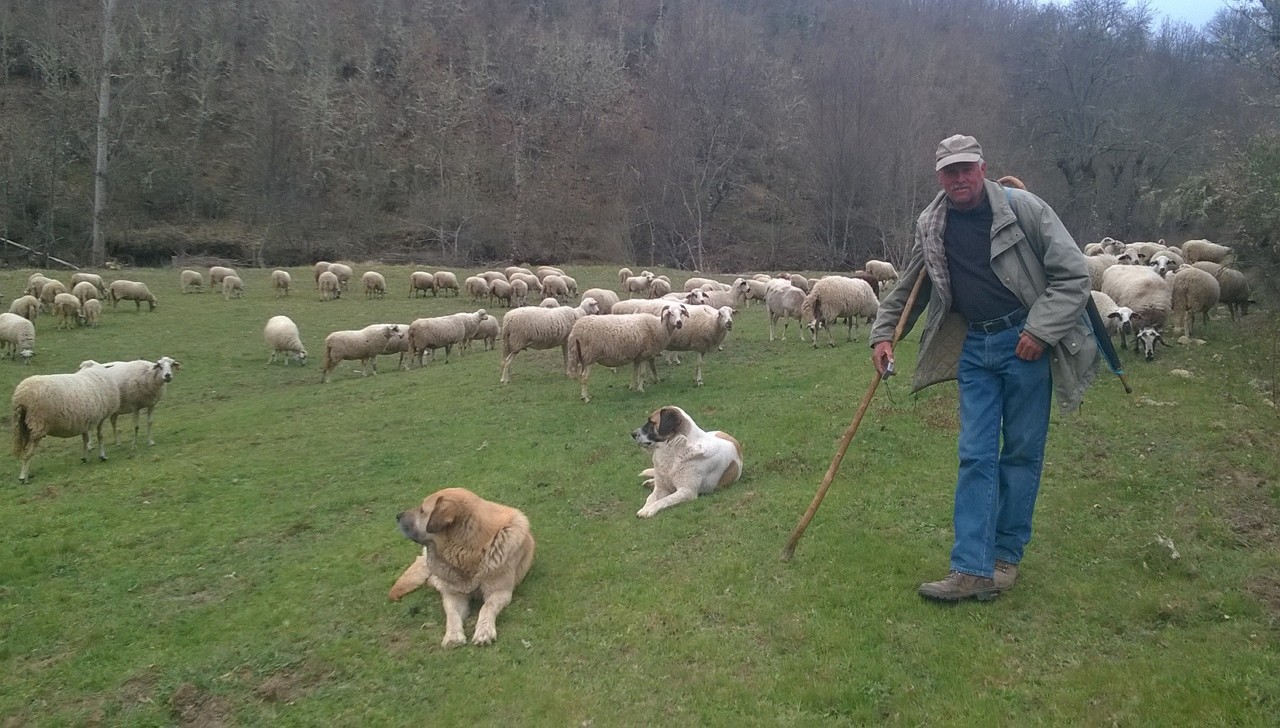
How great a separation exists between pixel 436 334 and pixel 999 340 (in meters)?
17.9

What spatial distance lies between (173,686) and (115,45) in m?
57.7

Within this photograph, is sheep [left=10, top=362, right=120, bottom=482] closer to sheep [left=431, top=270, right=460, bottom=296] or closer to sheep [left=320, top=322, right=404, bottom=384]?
sheep [left=320, top=322, right=404, bottom=384]

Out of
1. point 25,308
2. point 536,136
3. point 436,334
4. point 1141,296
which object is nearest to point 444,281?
point 436,334

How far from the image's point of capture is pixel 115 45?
161ft

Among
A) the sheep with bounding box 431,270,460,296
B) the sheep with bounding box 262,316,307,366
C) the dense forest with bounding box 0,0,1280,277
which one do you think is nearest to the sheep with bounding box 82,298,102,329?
the sheep with bounding box 262,316,307,366

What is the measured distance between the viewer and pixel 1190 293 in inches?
599

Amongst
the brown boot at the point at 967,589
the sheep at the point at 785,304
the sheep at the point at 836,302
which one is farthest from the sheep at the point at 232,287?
the brown boot at the point at 967,589

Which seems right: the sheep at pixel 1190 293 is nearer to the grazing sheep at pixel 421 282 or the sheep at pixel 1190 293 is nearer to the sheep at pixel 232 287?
the grazing sheep at pixel 421 282

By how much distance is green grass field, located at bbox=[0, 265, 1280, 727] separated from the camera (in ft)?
14.5

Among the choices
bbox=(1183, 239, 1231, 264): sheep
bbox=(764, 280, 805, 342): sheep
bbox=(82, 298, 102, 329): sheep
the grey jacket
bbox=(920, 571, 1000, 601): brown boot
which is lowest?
bbox=(82, 298, 102, 329): sheep

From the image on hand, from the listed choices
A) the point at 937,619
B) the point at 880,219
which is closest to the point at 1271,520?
the point at 937,619

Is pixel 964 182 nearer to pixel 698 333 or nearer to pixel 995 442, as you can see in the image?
pixel 995 442

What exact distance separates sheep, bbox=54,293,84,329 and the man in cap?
87.4 feet

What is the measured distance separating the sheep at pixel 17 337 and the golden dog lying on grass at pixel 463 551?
734 inches
